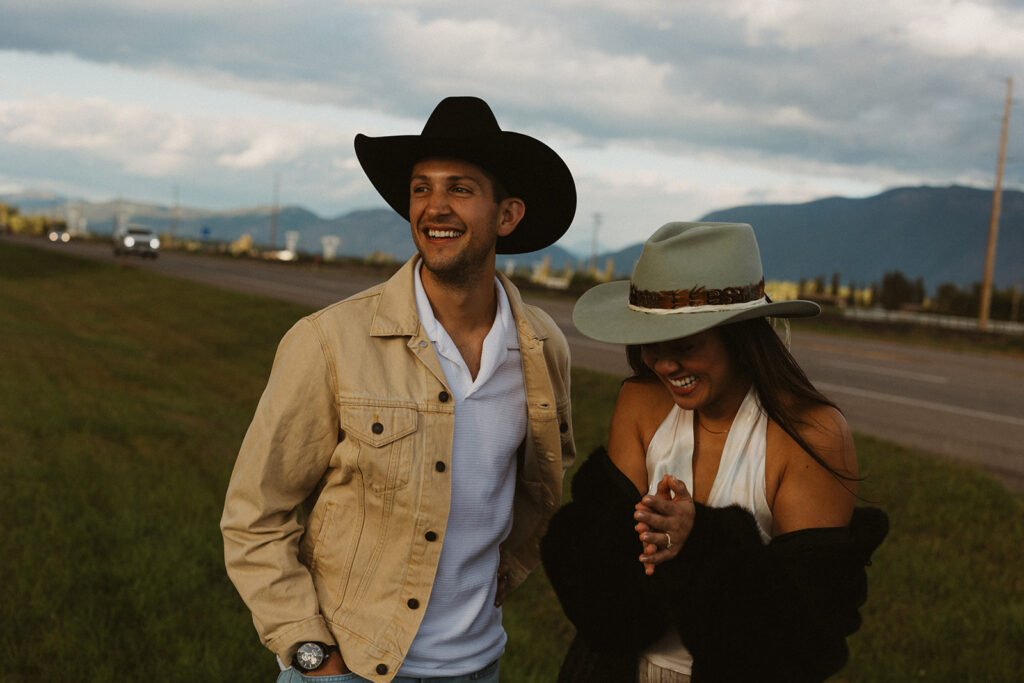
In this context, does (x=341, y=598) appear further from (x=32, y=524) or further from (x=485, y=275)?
(x=32, y=524)

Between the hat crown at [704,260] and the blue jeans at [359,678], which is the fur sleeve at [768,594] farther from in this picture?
the blue jeans at [359,678]

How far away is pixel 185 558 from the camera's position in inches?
221

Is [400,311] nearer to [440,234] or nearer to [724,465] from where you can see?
[440,234]

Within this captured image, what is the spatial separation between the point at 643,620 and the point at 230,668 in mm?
2941

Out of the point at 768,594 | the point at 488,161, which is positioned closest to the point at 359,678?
the point at 768,594

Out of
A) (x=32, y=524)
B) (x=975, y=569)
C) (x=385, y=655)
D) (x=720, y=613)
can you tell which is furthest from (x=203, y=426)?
(x=720, y=613)

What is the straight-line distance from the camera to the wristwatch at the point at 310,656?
2.39m

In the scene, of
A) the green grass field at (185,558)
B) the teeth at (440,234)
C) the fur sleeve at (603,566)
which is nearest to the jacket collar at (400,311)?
the teeth at (440,234)

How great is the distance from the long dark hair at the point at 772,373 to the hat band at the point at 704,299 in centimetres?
6

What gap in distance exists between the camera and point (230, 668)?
4.46 m

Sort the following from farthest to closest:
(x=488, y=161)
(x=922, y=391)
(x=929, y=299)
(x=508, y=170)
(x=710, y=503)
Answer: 1. (x=929, y=299)
2. (x=922, y=391)
3. (x=508, y=170)
4. (x=488, y=161)
5. (x=710, y=503)

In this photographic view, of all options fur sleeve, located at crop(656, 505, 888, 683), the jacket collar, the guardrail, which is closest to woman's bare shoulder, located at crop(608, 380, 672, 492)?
fur sleeve, located at crop(656, 505, 888, 683)

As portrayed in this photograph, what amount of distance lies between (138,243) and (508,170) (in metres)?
45.4

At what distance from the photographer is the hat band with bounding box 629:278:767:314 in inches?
84.0
